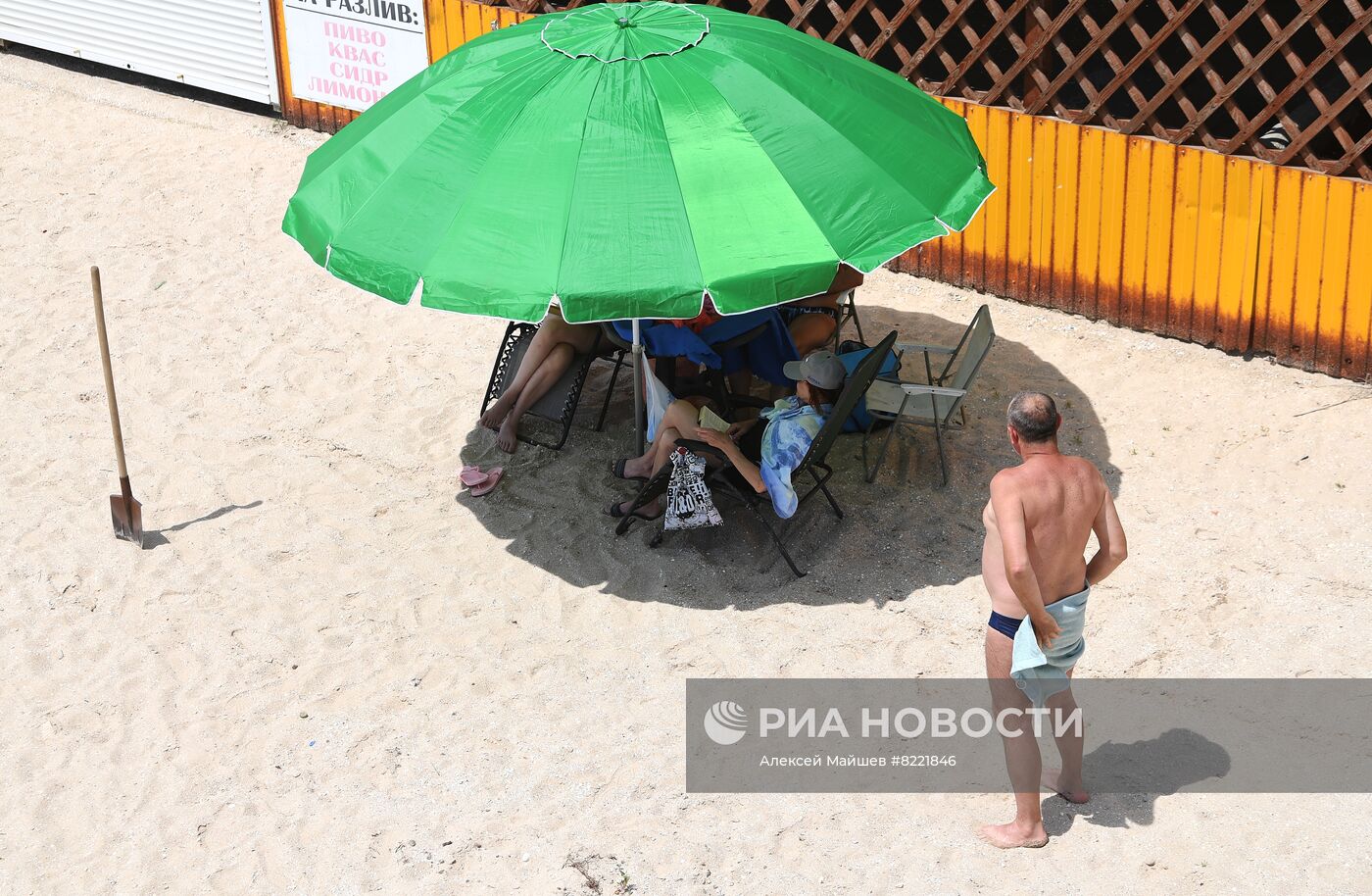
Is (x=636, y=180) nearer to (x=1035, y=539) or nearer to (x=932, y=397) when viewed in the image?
(x=932, y=397)

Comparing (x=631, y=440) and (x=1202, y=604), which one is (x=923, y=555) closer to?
(x=1202, y=604)

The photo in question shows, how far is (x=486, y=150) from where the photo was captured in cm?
604

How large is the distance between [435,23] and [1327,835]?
307 inches

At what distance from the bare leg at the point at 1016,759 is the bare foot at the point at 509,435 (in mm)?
3272

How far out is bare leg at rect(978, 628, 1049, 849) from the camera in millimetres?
4648

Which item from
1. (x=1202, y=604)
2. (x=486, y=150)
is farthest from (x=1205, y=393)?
(x=486, y=150)

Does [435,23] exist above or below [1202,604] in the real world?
above

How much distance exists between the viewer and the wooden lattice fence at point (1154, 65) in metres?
7.02

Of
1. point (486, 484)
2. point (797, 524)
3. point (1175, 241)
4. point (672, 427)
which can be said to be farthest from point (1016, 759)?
point (1175, 241)

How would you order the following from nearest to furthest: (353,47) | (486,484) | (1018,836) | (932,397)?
(1018,836) → (932,397) → (486,484) → (353,47)

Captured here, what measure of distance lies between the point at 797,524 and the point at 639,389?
0.99 m

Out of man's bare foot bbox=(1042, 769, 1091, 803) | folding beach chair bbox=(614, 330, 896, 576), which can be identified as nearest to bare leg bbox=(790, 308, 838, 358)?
folding beach chair bbox=(614, 330, 896, 576)

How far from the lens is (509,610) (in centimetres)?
630

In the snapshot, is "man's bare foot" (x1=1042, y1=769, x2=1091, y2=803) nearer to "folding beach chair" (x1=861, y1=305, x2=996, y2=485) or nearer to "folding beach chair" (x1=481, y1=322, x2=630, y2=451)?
"folding beach chair" (x1=861, y1=305, x2=996, y2=485)
